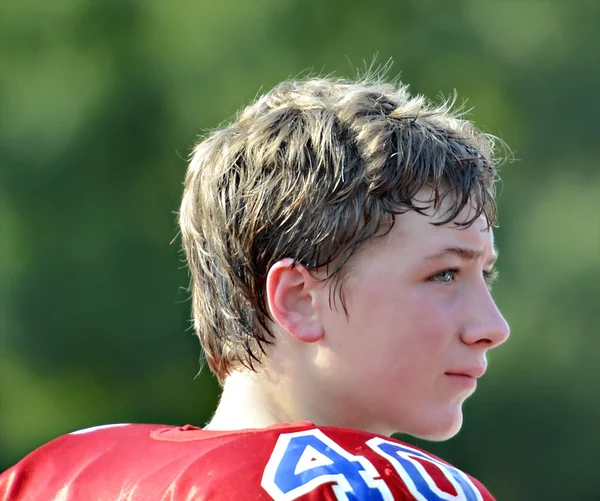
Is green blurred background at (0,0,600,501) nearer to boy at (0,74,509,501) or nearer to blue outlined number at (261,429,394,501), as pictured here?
boy at (0,74,509,501)

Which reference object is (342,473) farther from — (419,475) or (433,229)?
(433,229)

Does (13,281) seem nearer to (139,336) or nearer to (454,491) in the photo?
(139,336)

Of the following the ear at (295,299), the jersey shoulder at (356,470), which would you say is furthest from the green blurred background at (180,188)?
the jersey shoulder at (356,470)

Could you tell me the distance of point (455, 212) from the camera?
140 cm

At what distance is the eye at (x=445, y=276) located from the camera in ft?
4.51

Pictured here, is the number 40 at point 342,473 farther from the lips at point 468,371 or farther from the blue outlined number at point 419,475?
the lips at point 468,371

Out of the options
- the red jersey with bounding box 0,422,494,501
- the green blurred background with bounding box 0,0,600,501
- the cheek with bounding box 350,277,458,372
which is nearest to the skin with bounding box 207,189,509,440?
the cheek with bounding box 350,277,458,372

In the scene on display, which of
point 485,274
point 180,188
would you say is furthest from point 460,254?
point 180,188

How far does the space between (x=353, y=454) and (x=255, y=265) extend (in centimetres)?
40

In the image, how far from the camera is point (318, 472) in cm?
109

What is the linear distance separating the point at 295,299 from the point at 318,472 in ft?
1.18

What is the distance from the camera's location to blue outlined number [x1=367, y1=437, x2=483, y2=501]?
3.60 feet

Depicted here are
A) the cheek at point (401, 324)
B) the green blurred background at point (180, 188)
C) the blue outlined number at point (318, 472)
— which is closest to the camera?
the blue outlined number at point (318, 472)

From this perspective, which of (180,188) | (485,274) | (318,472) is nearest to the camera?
(318,472)
